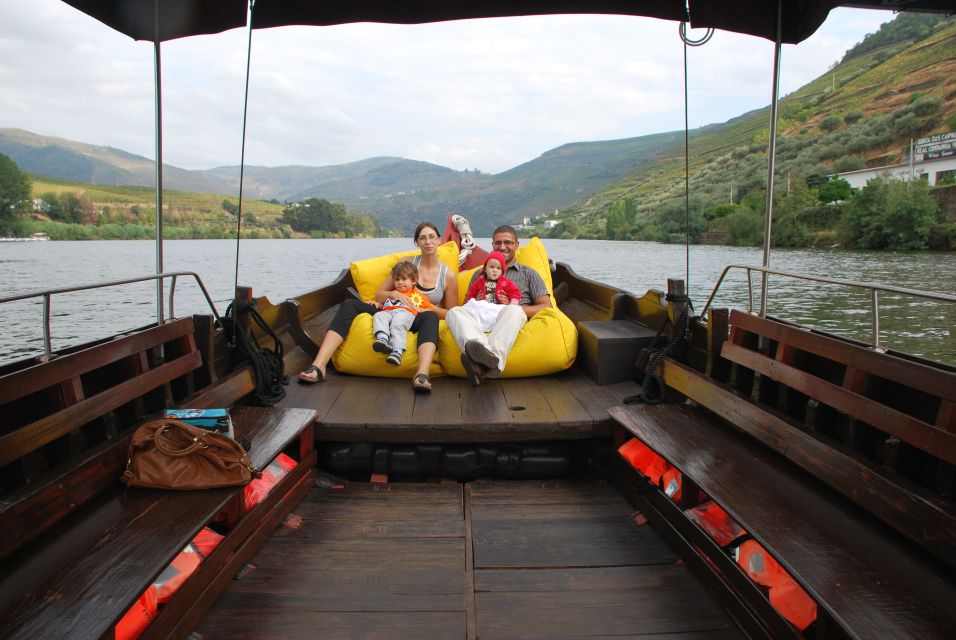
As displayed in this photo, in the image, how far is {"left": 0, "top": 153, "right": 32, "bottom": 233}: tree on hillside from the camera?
8469 millimetres

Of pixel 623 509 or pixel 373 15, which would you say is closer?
pixel 623 509

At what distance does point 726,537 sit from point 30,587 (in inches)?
85.6

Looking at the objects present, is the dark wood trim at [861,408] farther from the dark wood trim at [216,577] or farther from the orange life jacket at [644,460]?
the dark wood trim at [216,577]

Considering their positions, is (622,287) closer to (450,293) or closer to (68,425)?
(450,293)

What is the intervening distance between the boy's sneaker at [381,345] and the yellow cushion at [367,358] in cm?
14

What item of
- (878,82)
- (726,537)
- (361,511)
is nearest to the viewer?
(726,537)

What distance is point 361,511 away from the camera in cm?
262

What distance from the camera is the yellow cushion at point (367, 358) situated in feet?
12.3

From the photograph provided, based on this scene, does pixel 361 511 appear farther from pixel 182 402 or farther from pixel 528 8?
pixel 528 8

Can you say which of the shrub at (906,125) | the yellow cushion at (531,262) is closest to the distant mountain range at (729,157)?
the shrub at (906,125)

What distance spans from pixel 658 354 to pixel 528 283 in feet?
4.33

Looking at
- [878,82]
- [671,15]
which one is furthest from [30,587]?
[878,82]

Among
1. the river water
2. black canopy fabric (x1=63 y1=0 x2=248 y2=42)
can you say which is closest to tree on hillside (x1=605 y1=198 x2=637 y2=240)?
the river water

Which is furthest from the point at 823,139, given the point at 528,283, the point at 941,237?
the point at 528,283
